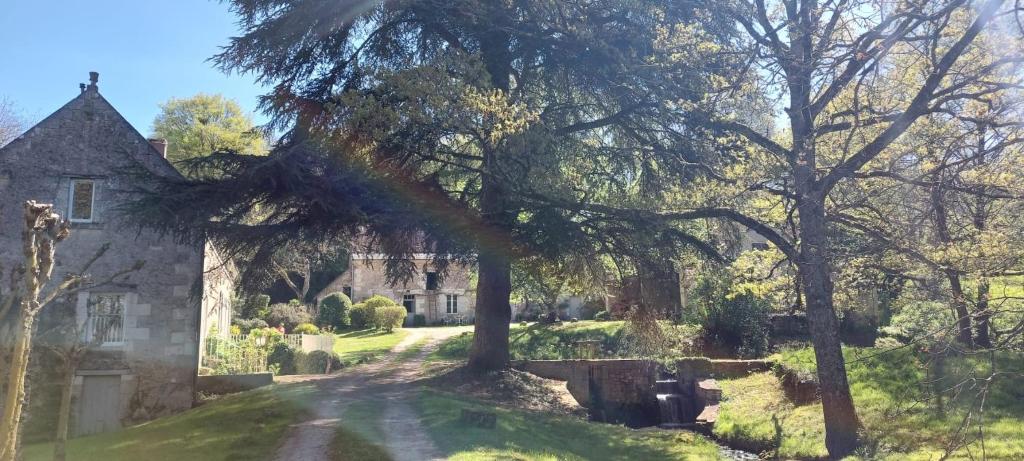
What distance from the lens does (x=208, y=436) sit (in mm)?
11562

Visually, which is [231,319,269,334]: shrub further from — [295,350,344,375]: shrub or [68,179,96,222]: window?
[68,179,96,222]: window

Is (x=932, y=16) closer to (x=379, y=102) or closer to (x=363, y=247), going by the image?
(x=379, y=102)

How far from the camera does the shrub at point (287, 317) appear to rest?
35781 millimetres

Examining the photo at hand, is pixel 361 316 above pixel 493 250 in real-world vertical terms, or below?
below

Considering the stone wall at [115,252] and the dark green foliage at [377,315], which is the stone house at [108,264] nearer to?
the stone wall at [115,252]

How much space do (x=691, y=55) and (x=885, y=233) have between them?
4.54 m

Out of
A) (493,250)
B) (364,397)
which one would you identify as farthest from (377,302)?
(493,250)

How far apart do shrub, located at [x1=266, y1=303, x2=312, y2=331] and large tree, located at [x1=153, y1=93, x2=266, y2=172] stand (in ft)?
35.6

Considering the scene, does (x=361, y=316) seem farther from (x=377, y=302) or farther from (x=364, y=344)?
(x=364, y=344)

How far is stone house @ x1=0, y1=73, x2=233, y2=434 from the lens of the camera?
15773 millimetres

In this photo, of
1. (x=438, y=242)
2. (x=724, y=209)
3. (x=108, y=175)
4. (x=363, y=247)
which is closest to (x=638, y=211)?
(x=724, y=209)

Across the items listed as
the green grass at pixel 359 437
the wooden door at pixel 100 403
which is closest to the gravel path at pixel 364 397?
the green grass at pixel 359 437

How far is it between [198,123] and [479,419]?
39.3 metres

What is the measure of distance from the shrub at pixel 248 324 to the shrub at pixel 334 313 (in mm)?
5912
